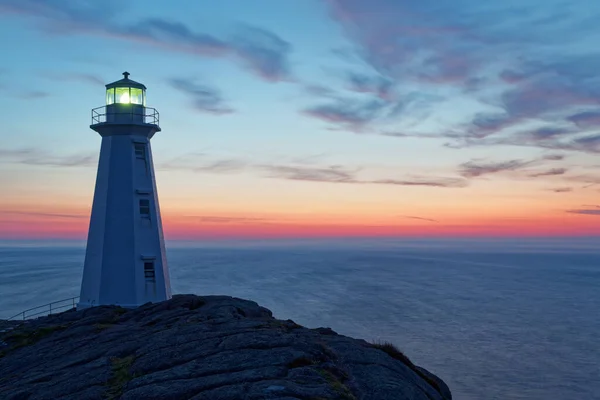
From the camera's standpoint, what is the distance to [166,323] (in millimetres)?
21219

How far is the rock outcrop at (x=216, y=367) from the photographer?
12.3 meters

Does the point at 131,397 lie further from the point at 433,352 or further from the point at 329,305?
the point at 329,305

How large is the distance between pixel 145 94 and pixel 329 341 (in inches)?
884

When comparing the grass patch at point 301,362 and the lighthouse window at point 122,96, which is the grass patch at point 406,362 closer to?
the grass patch at point 301,362

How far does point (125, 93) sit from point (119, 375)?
21460 mm

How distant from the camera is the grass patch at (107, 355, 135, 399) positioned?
13.3m

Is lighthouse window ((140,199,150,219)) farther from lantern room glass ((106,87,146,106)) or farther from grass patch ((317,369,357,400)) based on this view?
grass patch ((317,369,357,400))

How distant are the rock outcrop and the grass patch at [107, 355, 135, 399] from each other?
0.10 feet

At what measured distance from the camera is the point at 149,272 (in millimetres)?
30297

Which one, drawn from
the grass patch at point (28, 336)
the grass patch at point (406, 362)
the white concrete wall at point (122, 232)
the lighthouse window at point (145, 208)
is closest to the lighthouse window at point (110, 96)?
the white concrete wall at point (122, 232)

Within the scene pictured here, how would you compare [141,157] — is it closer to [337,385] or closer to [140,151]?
[140,151]

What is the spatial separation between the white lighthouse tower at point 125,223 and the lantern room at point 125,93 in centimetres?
27

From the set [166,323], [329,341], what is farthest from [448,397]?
[166,323]

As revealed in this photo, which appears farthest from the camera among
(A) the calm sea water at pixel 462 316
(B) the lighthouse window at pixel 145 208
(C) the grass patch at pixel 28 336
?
(A) the calm sea water at pixel 462 316
